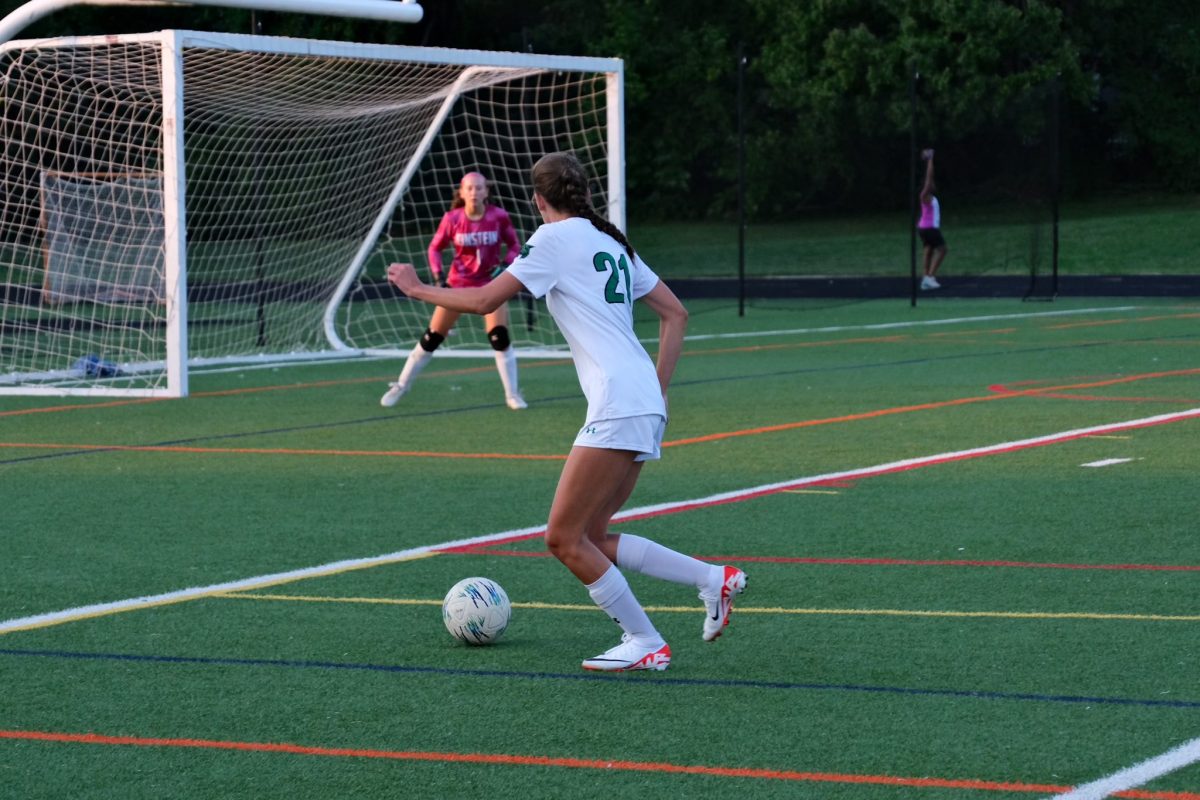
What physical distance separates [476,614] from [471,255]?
8453 millimetres

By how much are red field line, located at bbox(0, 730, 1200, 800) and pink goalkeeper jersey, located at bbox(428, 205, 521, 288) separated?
9411 millimetres

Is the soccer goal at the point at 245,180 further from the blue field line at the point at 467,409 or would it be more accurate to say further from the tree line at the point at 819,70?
the tree line at the point at 819,70

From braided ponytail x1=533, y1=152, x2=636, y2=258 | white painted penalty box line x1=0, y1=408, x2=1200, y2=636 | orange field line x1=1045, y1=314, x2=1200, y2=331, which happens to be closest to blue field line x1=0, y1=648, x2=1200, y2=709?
white painted penalty box line x1=0, y1=408, x2=1200, y2=636

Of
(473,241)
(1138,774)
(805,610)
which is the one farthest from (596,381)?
(473,241)

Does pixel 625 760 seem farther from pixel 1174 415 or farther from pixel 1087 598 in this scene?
pixel 1174 415

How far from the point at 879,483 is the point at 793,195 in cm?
2683

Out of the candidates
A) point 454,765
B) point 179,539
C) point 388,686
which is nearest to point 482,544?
point 179,539

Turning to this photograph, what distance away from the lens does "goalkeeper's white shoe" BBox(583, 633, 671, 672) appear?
6.06 metres

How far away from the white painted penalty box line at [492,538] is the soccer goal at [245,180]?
655 centimetres

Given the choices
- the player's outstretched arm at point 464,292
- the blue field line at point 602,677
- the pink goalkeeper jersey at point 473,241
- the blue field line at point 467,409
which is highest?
the player's outstretched arm at point 464,292

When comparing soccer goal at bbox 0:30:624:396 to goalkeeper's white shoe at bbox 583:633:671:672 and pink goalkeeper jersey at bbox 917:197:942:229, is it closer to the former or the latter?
pink goalkeeper jersey at bbox 917:197:942:229

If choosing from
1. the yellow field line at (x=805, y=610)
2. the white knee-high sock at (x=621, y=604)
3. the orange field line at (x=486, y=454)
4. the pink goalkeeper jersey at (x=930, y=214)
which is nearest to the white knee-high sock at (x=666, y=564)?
the white knee-high sock at (x=621, y=604)

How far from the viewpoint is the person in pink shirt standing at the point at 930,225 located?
1104 inches

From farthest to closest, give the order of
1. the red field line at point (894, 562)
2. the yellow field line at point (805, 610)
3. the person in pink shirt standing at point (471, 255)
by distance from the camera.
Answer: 1. the person in pink shirt standing at point (471, 255)
2. the red field line at point (894, 562)
3. the yellow field line at point (805, 610)
